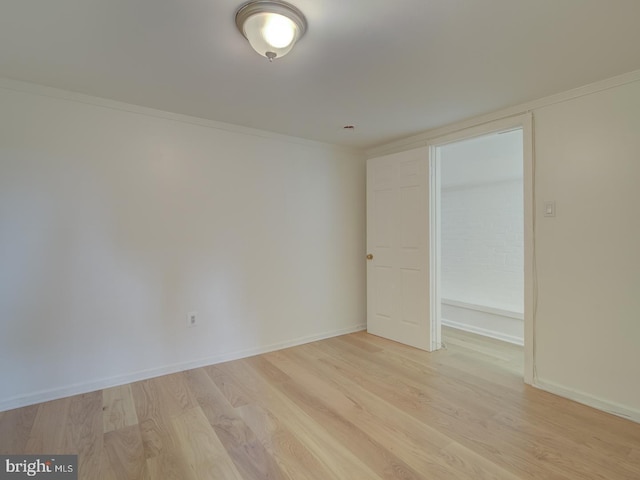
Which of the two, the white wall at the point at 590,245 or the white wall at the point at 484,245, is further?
the white wall at the point at 484,245

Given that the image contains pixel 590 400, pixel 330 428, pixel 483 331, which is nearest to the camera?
pixel 330 428

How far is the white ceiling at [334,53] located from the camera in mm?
1469

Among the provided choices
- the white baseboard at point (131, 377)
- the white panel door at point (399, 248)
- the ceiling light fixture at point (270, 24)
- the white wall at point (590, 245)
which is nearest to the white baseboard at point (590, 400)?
the white wall at point (590, 245)

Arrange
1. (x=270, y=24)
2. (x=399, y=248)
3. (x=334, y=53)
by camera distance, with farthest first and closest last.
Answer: (x=399, y=248), (x=334, y=53), (x=270, y=24)

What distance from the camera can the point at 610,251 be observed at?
83.5 inches

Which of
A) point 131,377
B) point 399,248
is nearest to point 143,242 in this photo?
point 131,377

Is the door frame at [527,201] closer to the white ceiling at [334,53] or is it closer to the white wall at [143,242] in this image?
the white ceiling at [334,53]

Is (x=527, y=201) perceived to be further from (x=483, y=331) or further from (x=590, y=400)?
(x=483, y=331)

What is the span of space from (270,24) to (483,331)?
3765 mm

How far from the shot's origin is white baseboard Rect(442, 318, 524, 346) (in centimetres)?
345

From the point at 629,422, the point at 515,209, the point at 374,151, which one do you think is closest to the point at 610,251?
the point at 629,422

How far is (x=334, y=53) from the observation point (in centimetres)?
179

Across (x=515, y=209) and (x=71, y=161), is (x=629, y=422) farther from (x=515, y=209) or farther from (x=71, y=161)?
(x=71, y=161)

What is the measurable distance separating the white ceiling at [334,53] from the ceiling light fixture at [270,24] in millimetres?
56
